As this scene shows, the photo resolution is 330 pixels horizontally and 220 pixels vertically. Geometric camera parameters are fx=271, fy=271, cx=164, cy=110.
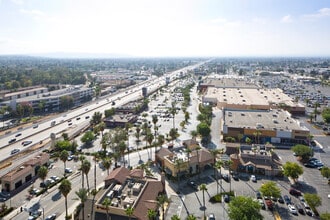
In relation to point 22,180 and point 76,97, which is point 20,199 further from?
point 76,97

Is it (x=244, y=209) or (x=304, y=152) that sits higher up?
(x=244, y=209)

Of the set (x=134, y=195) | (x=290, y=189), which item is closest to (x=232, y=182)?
(x=290, y=189)

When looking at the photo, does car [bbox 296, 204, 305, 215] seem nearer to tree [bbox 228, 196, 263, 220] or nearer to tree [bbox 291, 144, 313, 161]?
tree [bbox 228, 196, 263, 220]

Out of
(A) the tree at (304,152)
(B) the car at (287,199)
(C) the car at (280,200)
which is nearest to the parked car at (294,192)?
(B) the car at (287,199)

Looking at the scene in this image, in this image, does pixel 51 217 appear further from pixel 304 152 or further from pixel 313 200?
pixel 304 152

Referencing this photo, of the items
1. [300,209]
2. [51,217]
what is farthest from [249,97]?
[51,217]

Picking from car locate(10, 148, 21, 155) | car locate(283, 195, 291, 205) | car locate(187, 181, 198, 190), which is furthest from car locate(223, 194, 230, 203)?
car locate(10, 148, 21, 155)

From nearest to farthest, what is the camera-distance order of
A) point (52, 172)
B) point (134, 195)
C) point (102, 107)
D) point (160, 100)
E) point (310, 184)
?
point (134, 195) → point (310, 184) → point (52, 172) → point (102, 107) → point (160, 100)
